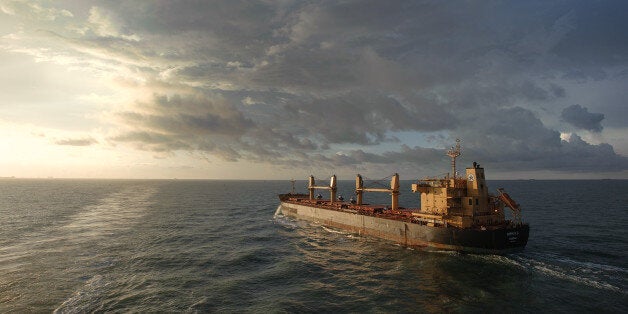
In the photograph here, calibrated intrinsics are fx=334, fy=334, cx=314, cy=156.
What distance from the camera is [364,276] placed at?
108ft

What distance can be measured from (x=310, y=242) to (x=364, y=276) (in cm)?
1646

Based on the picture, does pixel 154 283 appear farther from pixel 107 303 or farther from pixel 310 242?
pixel 310 242

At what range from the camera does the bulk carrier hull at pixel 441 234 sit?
37.8 metres

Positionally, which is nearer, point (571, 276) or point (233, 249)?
point (571, 276)

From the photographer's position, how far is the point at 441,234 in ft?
132

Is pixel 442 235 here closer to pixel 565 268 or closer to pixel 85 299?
pixel 565 268

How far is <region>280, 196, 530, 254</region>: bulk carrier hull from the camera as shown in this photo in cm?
3778

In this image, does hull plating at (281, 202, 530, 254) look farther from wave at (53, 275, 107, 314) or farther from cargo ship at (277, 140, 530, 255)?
wave at (53, 275, 107, 314)

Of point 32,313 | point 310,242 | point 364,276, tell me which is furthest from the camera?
point 310,242

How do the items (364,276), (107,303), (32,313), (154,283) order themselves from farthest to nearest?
(364,276)
(154,283)
(107,303)
(32,313)

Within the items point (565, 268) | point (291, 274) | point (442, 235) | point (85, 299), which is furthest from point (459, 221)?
point (85, 299)

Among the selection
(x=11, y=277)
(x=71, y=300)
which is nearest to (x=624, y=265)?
(x=71, y=300)

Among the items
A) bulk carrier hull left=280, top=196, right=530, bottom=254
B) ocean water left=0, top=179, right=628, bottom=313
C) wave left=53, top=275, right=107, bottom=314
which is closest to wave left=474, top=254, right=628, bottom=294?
ocean water left=0, top=179, right=628, bottom=313

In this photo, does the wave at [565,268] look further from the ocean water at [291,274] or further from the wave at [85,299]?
the wave at [85,299]
